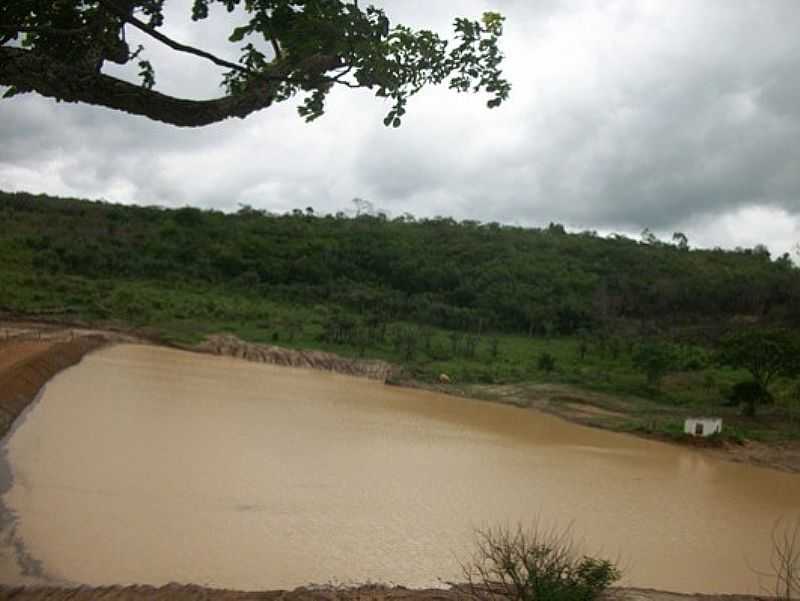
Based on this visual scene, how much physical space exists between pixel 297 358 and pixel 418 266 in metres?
20.6

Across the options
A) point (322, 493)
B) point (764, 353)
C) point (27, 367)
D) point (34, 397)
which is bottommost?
point (322, 493)

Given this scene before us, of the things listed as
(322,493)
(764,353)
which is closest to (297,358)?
(764,353)

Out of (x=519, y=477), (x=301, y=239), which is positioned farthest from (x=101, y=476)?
(x=301, y=239)

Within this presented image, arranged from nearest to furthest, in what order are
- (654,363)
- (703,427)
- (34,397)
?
1. (34,397)
2. (703,427)
3. (654,363)

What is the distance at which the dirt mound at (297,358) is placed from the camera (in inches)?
1023

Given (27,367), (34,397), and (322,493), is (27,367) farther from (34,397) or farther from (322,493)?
(322,493)

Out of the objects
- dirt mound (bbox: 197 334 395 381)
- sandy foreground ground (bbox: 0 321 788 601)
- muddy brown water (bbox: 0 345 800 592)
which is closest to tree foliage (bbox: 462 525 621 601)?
sandy foreground ground (bbox: 0 321 788 601)

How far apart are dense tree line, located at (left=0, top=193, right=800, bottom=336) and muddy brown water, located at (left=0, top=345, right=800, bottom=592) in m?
15.1

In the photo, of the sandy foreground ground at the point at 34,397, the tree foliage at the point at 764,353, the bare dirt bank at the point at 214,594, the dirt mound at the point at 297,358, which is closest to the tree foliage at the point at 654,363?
the tree foliage at the point at 764,353

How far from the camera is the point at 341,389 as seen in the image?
21.4 m

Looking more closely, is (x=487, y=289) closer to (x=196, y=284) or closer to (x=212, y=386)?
(x=196, y=284)

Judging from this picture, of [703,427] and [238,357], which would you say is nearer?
[703,427]

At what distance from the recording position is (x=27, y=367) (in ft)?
50.8

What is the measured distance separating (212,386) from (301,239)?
31055mm
